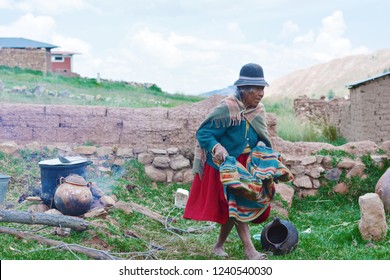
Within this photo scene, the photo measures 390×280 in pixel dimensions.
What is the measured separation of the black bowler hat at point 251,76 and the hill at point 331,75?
53351mm

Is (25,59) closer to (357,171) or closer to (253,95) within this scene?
(357,171)

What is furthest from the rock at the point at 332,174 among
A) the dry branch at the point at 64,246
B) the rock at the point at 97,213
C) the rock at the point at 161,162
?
the dry branch at the point at 64,246

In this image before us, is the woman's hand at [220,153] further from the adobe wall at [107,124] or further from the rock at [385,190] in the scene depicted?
the adobe wall at [107,124]

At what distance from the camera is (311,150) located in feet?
34.3

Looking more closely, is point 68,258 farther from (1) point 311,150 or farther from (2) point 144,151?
(1) point 311,150

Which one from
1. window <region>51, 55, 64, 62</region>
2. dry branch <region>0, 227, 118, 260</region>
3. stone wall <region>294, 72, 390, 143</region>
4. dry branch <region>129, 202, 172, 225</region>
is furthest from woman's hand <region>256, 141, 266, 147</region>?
window <region>51, 55, 64, 62</region>

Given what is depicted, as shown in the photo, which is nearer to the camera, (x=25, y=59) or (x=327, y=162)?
(x=327, y=162)

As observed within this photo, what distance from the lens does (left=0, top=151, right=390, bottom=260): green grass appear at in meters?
6.01

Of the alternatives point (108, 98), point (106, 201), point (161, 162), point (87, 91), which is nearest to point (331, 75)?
point (87, 91)

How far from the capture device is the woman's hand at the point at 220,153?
17.9ft

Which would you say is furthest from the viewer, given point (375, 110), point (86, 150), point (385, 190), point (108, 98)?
point (108, 98)

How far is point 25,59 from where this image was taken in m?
31.5

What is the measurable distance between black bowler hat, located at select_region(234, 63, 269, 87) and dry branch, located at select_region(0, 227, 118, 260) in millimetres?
1958

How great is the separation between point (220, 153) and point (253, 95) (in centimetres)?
62
